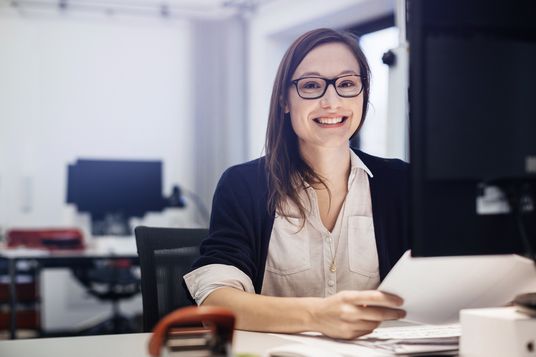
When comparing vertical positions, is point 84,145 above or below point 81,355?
above

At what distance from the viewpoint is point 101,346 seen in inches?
43.1

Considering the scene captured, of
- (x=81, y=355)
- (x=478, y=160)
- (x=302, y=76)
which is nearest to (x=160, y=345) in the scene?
(x=81, y=355)

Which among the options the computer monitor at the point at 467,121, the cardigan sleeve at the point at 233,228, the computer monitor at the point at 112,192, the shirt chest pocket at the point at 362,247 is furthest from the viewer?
the computer monitor at the point at 112,192

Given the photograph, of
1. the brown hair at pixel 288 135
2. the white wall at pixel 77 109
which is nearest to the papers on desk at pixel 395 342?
the brown hair at pixel 288 135

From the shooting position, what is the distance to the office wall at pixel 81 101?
5.65m

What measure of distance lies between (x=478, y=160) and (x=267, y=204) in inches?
27.2

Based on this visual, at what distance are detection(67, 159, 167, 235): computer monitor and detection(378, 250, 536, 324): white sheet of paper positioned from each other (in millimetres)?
3637

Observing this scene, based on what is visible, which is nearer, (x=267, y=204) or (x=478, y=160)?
(x=478, y=160)

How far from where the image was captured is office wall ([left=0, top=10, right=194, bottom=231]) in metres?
5.65

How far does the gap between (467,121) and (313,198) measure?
0.68 metres

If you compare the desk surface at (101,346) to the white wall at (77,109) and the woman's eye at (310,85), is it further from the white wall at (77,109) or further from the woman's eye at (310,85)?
the white wall at (77,109)

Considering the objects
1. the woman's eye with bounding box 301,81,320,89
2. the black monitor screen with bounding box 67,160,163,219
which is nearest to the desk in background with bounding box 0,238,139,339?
the black monitor screen with bounding box 67,160,163,219

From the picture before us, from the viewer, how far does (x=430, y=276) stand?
93 cm

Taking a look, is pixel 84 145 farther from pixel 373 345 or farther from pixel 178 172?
pixel 373 345
